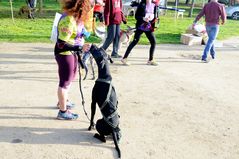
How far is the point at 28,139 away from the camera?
14.8 feet

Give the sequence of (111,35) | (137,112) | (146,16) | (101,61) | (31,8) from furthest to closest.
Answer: (31,8)
(111,35)
(146,16)
(137,112)
(101,61)

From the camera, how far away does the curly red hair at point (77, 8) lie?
174 inches

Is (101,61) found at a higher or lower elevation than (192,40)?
higher

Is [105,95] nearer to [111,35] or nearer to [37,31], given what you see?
[111,35]

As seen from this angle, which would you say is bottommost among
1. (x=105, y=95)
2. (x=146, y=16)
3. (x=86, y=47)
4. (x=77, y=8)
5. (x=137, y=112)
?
(x=137, y=112)

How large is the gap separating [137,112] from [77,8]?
193cm

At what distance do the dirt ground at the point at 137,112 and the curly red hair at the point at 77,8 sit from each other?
1.47 metres

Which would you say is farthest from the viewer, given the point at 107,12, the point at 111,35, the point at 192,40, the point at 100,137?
the point at 192,40

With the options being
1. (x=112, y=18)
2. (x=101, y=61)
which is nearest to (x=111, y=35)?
(x=112, y=18)

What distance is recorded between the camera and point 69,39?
182 inches

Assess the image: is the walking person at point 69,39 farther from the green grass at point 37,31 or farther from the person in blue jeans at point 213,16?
the green grass at point 37,31

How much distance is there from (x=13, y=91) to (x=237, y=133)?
11.7 feet

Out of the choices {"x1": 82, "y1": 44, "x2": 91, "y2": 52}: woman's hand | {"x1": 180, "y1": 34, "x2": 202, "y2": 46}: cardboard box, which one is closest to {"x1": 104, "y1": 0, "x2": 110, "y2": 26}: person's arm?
{"x1": 180, "y1": 34, "x2": 202, "y2": 46}: cardboard box

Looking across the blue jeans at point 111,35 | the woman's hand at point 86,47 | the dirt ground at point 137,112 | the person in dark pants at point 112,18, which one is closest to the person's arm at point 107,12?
the person in dark pants at point 112,18
